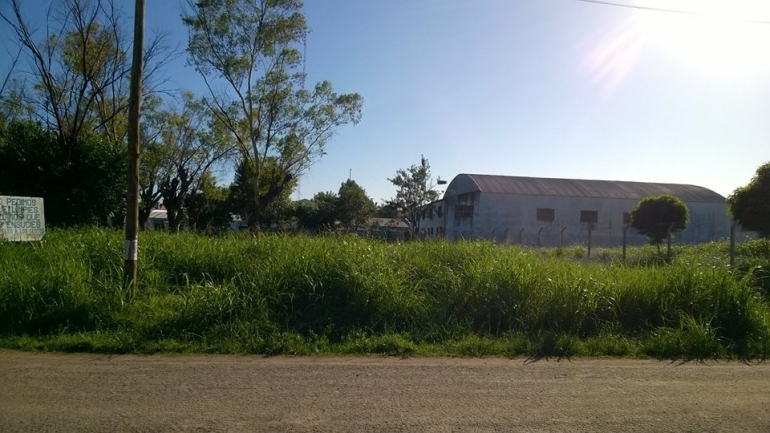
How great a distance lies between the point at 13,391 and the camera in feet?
16.3

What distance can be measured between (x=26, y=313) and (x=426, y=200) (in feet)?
132

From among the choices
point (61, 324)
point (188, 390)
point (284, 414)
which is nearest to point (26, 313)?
point (61, 324)

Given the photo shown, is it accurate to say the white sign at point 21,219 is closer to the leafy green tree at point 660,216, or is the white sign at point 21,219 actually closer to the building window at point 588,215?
the leafy green tree at point 660,216

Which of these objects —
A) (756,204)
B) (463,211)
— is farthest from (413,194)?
(756,204)

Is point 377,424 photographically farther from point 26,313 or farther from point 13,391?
point 26,313

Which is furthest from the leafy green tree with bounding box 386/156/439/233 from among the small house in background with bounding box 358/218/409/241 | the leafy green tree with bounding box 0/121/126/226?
the leafy green tree with bounding box 0/121/126/226

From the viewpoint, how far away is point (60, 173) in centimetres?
2139

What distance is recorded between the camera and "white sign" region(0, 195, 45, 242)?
36.9 feet

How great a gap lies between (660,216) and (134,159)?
901 inches

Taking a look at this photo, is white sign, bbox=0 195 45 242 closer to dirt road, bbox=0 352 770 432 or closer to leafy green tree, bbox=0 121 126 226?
dirt road, bbox=0 352 770 432

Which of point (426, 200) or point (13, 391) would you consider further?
point (426, 200)

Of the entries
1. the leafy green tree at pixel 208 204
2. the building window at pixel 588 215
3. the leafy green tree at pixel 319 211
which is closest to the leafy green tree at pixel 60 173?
the leafy green tree at pixel 208 204

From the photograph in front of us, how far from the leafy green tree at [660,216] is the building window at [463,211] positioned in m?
16.4

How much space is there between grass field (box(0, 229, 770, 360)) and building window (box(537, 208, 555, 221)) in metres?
30.9
